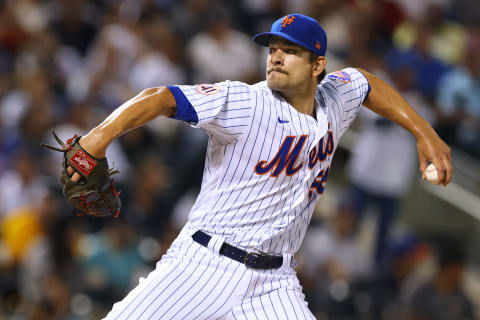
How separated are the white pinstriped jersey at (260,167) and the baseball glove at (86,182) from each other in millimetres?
454

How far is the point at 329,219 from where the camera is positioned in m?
7.10

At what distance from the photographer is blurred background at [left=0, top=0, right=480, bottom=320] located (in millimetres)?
6441

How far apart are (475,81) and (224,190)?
5485 millimetres

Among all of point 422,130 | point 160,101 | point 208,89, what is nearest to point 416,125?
point 422,130

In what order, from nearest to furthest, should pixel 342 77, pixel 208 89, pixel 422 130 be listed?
pixel 208 89, pixel 422 130, pixel 342 77

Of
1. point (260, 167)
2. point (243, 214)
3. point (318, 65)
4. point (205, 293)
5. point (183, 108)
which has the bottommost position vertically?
point (205, 293)

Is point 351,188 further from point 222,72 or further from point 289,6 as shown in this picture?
point 289,6

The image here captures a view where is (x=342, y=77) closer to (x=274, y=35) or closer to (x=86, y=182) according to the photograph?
(x=274, y=35)

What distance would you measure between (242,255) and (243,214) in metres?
0.18

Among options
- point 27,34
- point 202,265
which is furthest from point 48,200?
point 202,265

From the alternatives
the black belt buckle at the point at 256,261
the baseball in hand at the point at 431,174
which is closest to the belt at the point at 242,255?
the black belt buckle at the point at 256,261

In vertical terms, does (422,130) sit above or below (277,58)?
below

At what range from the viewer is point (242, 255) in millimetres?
3295

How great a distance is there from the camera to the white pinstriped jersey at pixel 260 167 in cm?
317
